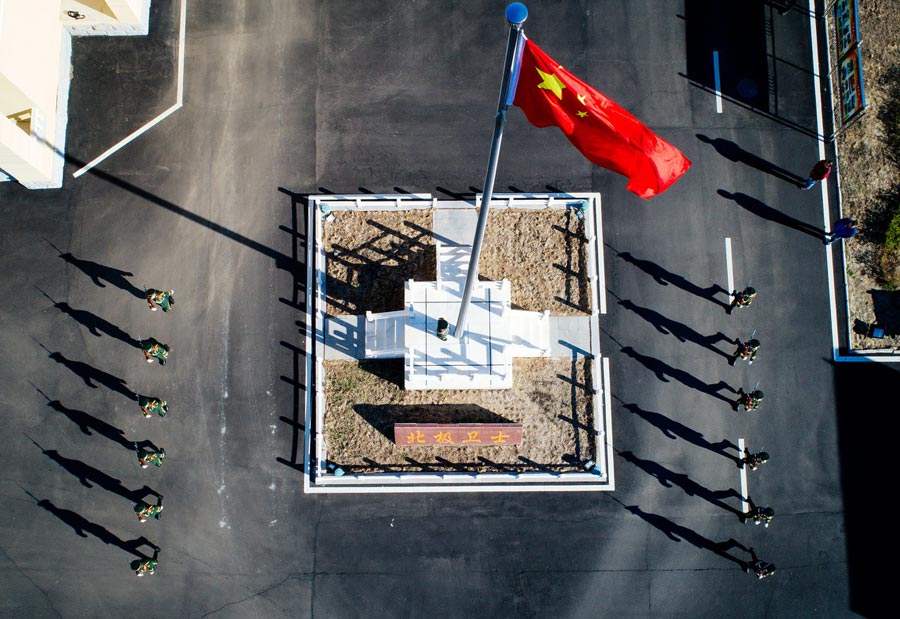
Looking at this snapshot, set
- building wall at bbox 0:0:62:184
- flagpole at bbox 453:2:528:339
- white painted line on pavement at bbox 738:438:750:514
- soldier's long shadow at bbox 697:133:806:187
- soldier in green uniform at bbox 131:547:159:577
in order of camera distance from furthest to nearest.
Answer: soldier's long shadow at bbox 697:133:806:187, white painted line on pavement at bbox 738:438:750:514, soldier in green uniform at bbox 131:547:159:577, building wall at bbox 0:0:62:184, flagpole at bbox 453:2:528:339

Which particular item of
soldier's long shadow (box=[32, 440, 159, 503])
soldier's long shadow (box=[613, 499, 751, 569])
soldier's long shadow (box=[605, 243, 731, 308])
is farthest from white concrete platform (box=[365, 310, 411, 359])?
soldier's long shadow (box=[613, 499, 751, 569])

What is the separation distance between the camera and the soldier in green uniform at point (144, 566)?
2120 centimetres

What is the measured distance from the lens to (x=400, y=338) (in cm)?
2181

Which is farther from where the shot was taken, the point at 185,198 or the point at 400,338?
the point at 185,198

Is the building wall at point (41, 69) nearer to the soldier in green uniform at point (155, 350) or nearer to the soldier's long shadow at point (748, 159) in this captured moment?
the soldier in green uniform at point (155, 350)

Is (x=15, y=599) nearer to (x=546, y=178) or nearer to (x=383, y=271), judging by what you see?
(x=383, y=271)

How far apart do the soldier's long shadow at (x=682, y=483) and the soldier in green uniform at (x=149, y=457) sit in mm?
17017

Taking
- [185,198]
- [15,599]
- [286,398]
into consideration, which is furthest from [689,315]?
[15,599]

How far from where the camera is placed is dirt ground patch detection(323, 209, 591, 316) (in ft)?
75.9

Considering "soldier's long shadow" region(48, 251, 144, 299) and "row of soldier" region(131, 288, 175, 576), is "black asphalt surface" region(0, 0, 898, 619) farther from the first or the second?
"row of soldier" region(131, 288, 175, 576)

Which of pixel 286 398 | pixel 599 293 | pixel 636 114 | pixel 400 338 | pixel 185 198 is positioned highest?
pixel 636 114

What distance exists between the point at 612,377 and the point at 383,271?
9611mm

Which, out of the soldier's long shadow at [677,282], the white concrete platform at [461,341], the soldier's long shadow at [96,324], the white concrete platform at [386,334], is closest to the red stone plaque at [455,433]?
the white concrete platform at [461,341]

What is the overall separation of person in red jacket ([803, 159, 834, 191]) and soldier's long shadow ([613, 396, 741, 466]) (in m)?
10.5
